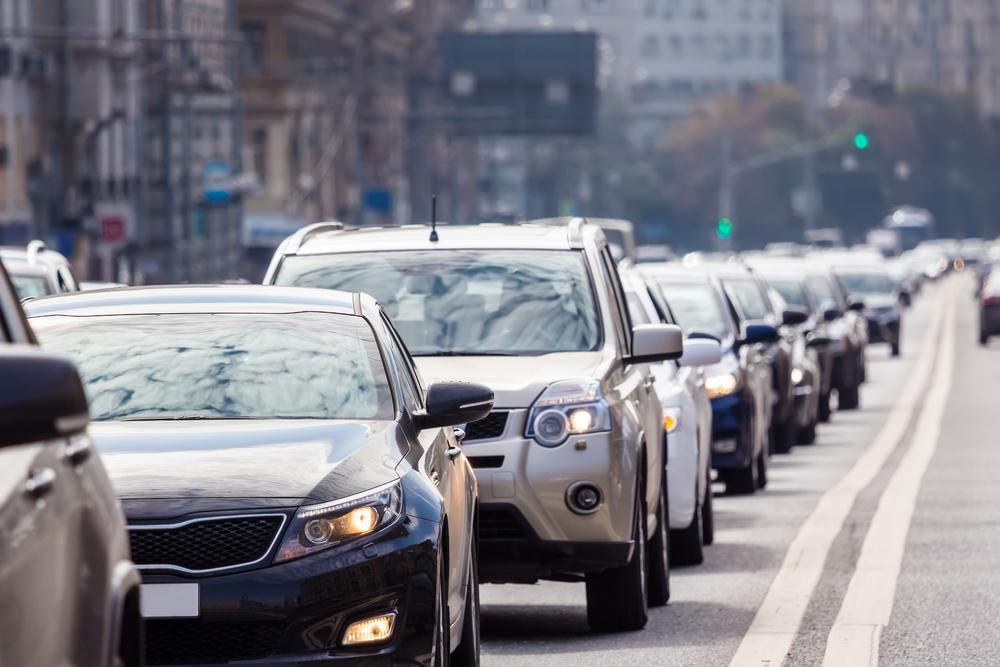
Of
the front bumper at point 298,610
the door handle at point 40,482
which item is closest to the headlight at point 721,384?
→ the front bumper at point 298,610

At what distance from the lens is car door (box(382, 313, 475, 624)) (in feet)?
25.8

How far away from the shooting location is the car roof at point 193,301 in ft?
27.4

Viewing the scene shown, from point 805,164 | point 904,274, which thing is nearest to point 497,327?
point 904,274

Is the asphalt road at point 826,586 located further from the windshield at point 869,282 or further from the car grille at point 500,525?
the windshield at point 869,282

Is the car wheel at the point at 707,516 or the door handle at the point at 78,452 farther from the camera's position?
the car wheel at the point at 707,516

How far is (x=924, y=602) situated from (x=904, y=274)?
3504 inches

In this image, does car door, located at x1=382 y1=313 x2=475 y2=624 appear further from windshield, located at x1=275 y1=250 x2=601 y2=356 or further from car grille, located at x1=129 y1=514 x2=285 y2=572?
windshield, located at x1=275 y1=250 x2=601 y2=356

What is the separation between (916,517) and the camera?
1611 cm

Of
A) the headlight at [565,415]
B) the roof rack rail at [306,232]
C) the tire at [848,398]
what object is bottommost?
the tire at [848,398]

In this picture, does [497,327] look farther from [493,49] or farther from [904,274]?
[904,274]

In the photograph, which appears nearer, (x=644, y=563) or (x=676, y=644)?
(x=676, y=644)

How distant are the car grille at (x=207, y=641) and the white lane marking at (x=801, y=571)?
3.03 metres

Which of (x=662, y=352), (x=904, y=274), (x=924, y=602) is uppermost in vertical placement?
(x=662, y=352)

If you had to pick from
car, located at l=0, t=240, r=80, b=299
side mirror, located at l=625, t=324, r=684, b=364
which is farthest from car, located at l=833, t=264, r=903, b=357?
side mirror, located at l=625, t=324, r=684, b=364
